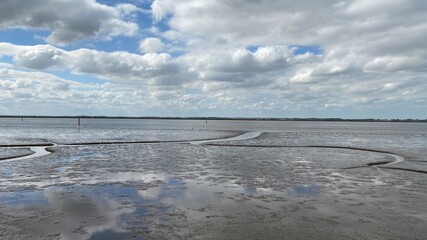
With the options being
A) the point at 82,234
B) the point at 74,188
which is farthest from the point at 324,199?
the point at 74,188

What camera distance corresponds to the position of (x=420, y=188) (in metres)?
16.9

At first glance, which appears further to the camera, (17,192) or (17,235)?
(17,192)

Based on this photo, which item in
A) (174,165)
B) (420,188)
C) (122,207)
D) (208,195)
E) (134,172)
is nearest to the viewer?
(122,207)

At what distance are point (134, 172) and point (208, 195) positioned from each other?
744cm

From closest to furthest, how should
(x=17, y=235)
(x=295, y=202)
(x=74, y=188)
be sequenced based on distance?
(x=17, y=235)
(x=295, y=202)
(x=74, y=188)

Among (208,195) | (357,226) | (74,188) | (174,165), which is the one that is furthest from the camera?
(174,165)

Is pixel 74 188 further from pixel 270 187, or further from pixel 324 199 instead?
pixel 324 199

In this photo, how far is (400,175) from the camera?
20922 mm

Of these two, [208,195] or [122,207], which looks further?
[208,195]

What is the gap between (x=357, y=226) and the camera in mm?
10648

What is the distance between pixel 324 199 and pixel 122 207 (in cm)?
777

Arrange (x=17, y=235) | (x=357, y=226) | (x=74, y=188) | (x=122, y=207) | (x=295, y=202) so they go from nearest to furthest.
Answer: (x=17, y=235) → (x=357, y=226) → (x=122, y=207) → (x=295, y=202) → (x=74, y=188)

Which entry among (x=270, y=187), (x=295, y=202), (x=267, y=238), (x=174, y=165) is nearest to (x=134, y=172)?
(x=174, y=165)

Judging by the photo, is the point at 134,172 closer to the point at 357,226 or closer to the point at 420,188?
the point at 357,226
